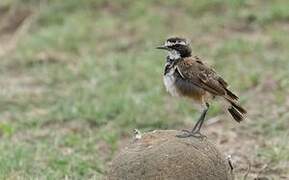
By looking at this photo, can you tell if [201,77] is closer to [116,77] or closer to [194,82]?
[194,82]

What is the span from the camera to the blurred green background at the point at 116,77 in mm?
7996

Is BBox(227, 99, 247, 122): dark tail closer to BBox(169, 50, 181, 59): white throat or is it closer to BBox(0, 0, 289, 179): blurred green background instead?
BBox(169, 50, 181, 59): white throat

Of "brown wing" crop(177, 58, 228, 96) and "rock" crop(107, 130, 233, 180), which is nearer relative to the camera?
"rock" crop(107, 130, 233, 180)

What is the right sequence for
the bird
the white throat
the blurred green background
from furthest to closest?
the blurred green background, the white throat, the bird

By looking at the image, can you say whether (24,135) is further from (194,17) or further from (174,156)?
(194,17)

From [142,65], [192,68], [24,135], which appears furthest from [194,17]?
[192,68]

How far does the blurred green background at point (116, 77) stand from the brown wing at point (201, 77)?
4.59ft

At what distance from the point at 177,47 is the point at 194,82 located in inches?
12.3

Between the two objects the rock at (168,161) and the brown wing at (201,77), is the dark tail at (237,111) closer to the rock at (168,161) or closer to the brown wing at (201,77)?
the brown wing at (201,77)

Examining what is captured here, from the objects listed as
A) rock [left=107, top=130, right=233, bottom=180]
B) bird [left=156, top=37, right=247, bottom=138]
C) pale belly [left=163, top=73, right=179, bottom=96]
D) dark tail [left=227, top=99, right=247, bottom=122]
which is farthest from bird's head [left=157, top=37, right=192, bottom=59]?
rock [left=107, top=130, right=233, bottom=180]

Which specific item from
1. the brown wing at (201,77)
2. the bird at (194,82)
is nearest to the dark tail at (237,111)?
the bird at (194,82)

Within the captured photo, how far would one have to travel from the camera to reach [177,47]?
6324 millimetres

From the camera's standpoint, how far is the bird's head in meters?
6.31

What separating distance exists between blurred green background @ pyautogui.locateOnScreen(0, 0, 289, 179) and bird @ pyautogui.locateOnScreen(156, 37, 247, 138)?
1314 mm
